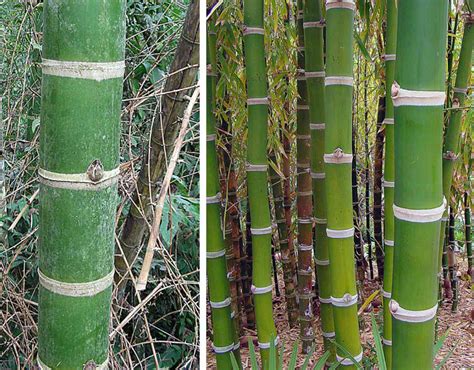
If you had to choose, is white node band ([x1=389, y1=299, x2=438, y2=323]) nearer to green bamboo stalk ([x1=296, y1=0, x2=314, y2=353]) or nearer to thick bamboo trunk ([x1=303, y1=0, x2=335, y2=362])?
thick bamboo trunk ([x1=303, y1=0, x2=335, y2=362])

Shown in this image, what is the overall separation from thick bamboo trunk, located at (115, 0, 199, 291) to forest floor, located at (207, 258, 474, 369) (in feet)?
2.78

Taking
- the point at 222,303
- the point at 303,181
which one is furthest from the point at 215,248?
the point at 303,181

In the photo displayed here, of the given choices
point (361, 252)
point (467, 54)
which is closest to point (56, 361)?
point (467, 54)

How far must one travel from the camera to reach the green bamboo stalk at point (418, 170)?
0.51 m

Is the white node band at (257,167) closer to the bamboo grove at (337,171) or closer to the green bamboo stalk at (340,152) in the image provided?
the bamboo grove at (337,171)

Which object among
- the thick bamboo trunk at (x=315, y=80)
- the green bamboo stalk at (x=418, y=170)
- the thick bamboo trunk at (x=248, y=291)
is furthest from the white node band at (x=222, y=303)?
the thick bamboo trunk at (x=248, y=291)

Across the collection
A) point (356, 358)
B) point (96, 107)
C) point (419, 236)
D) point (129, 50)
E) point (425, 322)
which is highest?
point (129, 50)

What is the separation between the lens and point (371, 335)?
1.84m

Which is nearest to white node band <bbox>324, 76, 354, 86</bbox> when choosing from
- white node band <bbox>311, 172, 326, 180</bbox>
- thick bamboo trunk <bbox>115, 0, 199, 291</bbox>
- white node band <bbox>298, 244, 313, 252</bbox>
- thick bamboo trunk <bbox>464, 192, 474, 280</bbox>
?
thick bamboo trunk <bbox>115, 0, 199, 291</bbox>

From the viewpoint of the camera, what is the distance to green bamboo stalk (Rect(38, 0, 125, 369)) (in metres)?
0.43

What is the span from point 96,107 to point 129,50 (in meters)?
0.87

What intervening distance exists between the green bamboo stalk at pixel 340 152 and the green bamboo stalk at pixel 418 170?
0.84 feet

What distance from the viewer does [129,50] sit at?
1.26 meters

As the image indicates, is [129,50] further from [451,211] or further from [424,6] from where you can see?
[451,211]
